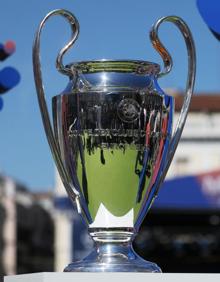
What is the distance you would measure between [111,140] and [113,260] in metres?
0.30

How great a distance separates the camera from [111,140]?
3.00 m

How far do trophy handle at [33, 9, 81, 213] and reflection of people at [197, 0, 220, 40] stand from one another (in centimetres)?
115

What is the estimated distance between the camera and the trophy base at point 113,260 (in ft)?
9.59

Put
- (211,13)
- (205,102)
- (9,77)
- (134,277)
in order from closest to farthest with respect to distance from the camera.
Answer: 1. (134,277)
2. (211,13)
3. (9,77)
4. (205,102)

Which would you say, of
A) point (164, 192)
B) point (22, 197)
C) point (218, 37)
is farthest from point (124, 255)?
point (22, 197)

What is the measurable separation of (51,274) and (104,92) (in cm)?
51

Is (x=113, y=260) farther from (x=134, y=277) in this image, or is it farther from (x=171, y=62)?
(x=171, y=62)

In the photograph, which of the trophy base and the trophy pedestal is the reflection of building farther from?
the trophy pedestal

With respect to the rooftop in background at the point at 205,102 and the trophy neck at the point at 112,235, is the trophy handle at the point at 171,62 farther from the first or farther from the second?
the rooftop in background at the point at 205,102

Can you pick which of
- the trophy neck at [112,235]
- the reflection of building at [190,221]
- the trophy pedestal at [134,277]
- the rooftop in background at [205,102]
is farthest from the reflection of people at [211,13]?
the rooftop in background at [205,102]

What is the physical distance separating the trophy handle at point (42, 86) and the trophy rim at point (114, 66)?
0.04 m

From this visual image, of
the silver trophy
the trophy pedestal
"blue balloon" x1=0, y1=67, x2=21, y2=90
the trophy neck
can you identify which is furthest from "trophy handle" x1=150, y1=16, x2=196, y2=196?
"blue balloon" x1=0, y1=67, x2=21, y2=90

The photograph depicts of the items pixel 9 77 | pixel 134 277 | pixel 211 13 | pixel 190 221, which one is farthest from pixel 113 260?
pixel 190 221

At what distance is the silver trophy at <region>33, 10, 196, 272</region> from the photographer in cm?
299
